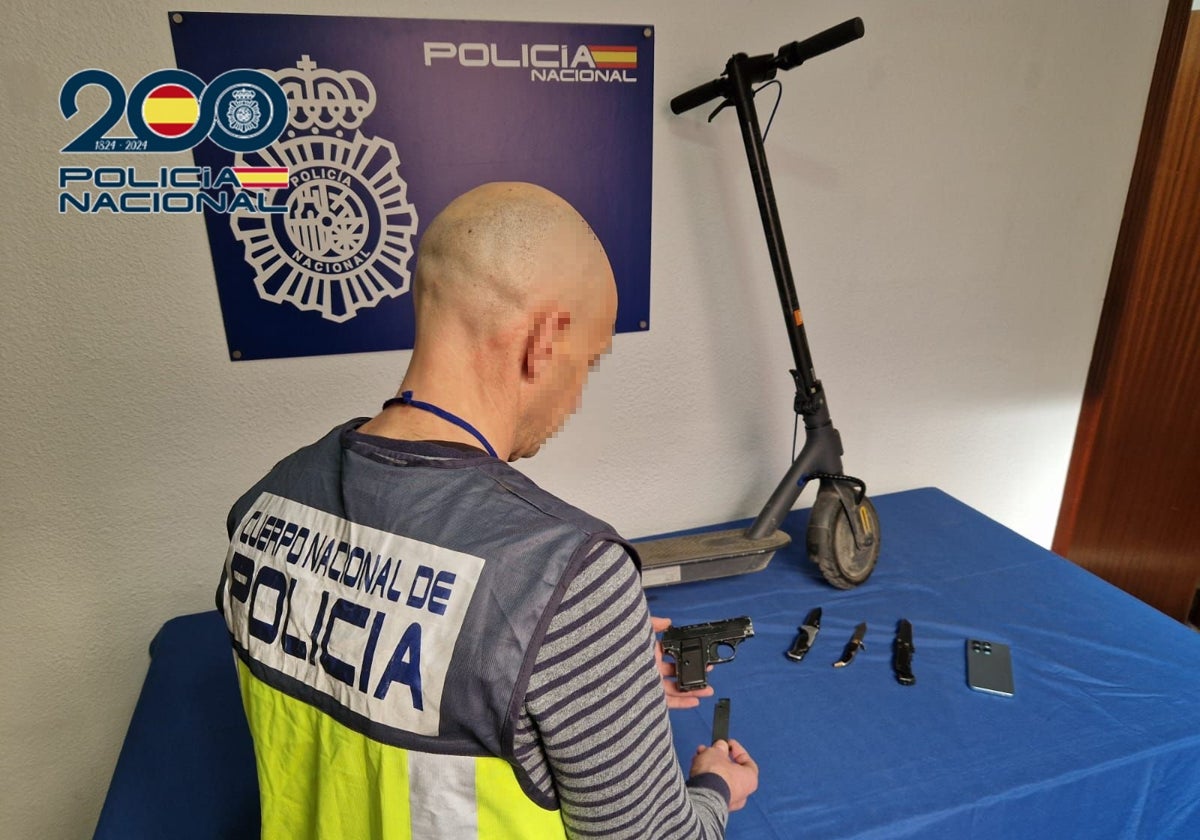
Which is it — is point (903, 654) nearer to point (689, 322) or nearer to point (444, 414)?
point (689, 322)

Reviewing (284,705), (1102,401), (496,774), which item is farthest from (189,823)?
(1102,401)

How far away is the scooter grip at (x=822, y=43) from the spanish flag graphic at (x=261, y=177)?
3.20 feet

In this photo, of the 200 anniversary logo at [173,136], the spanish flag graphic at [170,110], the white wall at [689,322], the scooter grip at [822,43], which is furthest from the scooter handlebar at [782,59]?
the spanish flag graphic at [170,110]

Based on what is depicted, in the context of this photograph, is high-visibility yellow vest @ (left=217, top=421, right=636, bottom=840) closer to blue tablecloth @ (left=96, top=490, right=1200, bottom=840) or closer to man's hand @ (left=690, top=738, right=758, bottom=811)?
man's hand @ (left=690, top=738, right=758, bottom=811)

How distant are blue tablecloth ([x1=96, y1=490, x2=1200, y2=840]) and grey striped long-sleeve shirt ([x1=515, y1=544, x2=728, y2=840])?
15.3 inches

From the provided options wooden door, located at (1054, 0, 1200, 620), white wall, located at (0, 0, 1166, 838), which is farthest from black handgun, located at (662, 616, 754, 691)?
wooden door, located at (1054, 0, 1200, 620)

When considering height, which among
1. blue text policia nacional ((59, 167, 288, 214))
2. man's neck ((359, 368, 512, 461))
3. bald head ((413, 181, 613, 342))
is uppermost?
blue text policia nacional ((59, 167, 288, 214))

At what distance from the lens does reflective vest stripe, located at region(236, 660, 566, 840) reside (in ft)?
2.08

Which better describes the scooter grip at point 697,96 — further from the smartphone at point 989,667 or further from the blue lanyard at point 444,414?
the smartphone at point 989,667

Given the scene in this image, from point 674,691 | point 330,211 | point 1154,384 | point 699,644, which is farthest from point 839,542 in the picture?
point 1154,384

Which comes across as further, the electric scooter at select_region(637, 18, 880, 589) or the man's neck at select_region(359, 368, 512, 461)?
the electric scooter at select_region(637, 18, 880, 589)

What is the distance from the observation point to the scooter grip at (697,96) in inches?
55.6

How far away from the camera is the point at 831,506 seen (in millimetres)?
1571

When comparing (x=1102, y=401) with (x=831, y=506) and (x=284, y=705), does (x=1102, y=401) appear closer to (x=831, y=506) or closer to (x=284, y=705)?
(x=831, y=506)
